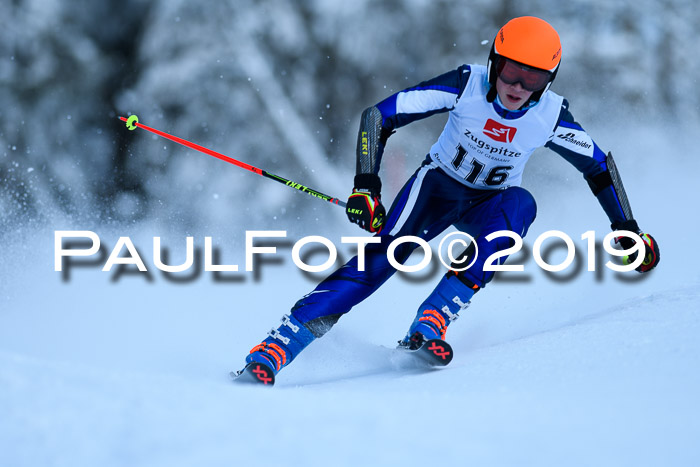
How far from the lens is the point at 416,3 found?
23.9 feet

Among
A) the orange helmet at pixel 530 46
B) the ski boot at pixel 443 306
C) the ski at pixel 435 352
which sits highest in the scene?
the orange helmet at pixel 530 46

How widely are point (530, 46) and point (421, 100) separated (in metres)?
0.49

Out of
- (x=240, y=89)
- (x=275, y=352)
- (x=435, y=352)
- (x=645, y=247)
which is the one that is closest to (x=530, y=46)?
(x=645, y=247)

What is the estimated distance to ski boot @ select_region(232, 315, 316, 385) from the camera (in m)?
2.60

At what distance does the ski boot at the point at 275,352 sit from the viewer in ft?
8.53

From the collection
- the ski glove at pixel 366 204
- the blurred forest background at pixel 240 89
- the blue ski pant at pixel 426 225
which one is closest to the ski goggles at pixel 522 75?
the blue ski pant at pixel 426 225

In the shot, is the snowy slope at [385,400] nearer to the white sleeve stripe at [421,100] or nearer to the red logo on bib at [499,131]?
the red logo on bib at [499,131]

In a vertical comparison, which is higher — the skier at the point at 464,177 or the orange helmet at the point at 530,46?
the orange helmet at the point at 530,46

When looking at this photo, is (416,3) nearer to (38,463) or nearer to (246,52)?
(246,52)

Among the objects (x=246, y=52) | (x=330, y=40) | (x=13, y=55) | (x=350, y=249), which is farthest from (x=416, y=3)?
(x=13, y=55)

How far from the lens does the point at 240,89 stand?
7.06 m

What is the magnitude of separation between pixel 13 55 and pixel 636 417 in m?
6.97

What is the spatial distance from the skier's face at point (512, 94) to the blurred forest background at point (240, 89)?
3853mm

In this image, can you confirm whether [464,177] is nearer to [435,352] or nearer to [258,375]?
[435,352]
